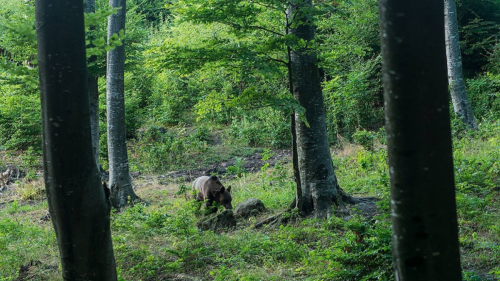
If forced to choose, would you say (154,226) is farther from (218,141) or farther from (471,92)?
(471,92)

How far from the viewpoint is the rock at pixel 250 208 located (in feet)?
27.4

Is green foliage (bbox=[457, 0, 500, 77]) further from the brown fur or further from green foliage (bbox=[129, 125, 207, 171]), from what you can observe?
the brown fur

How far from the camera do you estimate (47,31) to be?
3135 mm

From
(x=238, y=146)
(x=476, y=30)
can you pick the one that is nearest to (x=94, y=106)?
(x=238, y=146)

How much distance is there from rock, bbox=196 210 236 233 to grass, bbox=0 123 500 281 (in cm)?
19

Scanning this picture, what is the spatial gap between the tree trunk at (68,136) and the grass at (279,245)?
76.6 inches

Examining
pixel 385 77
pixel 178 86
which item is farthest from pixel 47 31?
pixel 178 86

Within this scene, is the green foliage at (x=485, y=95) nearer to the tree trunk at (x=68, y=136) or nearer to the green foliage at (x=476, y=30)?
the green foliage at (x=476, y=30)

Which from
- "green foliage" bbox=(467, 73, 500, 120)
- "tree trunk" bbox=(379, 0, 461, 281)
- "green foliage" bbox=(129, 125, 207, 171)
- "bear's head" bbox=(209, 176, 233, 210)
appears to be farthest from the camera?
"green foliage" bbox=(129, 125, 207, 171)

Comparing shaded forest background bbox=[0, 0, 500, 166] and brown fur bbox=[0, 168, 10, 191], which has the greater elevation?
shaded forest background bbox=[0, 0, 500, 166]

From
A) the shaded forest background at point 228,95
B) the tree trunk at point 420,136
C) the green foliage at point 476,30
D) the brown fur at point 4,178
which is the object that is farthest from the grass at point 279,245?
the green foliage at point 476,30

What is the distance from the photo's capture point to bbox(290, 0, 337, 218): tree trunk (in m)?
7.40

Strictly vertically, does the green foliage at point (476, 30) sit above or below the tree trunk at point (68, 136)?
above

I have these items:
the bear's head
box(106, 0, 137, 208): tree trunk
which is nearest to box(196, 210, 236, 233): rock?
the bear's head
